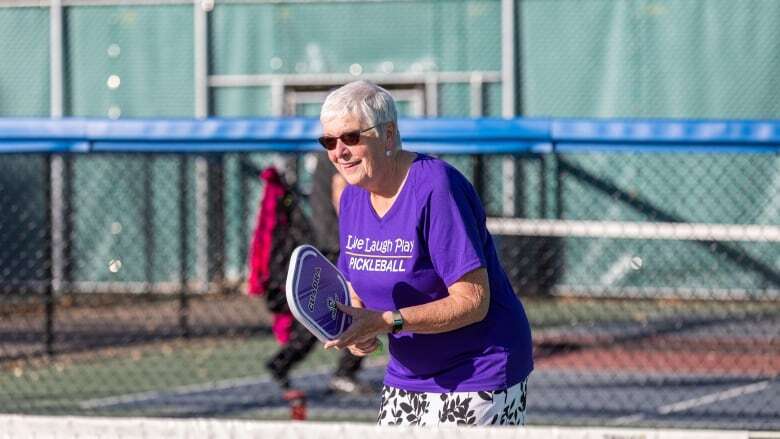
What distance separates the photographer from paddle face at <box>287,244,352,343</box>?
140 inches

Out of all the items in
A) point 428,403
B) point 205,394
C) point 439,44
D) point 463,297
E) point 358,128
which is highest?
point 439,44

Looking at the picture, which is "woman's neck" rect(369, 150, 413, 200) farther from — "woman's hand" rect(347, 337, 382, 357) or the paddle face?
"woman's hand" rect(347, 337, 382, 357)

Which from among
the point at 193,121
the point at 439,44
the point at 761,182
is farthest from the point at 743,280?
the point at 193,121

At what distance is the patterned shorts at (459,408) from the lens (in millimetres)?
3885

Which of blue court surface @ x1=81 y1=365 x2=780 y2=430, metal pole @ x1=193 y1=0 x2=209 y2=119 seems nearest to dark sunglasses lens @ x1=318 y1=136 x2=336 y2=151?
blue court surface @ x1=81 y1=365 x2=780 y2=430

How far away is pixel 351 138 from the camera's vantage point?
3.76m

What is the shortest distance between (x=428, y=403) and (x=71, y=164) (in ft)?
23.5

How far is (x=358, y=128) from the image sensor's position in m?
3.75

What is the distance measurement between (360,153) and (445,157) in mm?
6569

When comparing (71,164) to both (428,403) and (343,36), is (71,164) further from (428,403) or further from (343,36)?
(428,403)

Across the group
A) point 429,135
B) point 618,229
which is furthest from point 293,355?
point 618,229

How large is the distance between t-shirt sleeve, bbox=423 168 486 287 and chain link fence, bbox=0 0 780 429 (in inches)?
153

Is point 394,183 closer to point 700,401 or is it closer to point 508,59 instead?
point 700,401

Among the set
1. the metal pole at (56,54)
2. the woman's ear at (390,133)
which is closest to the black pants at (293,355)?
the woman's ear at (390,133)
